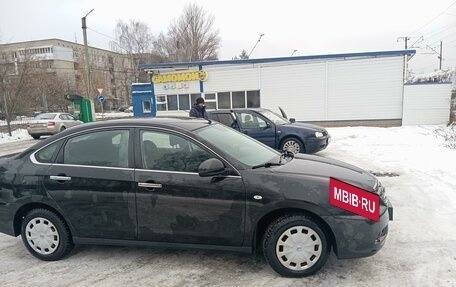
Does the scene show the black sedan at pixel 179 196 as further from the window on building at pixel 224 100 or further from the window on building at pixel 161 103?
the window on building at pixel 161 103

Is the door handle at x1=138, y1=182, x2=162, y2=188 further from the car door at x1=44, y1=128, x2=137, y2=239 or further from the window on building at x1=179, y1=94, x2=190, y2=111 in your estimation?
the window on building at x1=179, y1=94, x2=190, y2=111

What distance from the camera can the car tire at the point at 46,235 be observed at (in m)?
3.78

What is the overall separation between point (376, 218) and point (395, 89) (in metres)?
16.2

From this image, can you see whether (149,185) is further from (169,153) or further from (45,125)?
(45,125)

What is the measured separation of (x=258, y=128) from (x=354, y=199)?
607cm

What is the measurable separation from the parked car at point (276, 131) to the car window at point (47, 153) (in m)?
5.59

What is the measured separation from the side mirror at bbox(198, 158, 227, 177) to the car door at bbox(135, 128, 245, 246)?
0.06 metres

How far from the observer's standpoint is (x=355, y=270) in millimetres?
3359

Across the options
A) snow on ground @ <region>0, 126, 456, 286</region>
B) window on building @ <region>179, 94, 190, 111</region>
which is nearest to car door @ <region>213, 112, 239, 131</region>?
snow on ground @ <region>0, 126, 456, 286</region>

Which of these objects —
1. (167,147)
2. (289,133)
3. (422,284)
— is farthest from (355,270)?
(289,133)

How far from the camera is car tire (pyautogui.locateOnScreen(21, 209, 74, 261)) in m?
3.78

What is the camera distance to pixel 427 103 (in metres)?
16.9

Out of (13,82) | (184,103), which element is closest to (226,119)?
(184,103)

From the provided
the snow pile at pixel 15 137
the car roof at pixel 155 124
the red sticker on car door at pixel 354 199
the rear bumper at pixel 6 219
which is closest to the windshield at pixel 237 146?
the car roof at pixel 155 124
